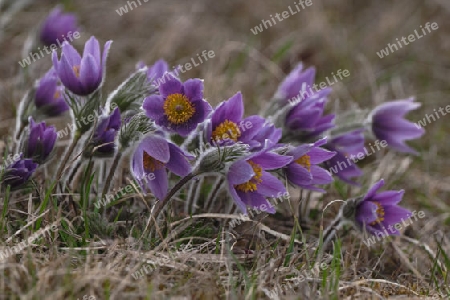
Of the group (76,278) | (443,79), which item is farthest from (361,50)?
(76,278)

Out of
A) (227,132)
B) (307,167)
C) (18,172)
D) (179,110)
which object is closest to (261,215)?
(307,167)

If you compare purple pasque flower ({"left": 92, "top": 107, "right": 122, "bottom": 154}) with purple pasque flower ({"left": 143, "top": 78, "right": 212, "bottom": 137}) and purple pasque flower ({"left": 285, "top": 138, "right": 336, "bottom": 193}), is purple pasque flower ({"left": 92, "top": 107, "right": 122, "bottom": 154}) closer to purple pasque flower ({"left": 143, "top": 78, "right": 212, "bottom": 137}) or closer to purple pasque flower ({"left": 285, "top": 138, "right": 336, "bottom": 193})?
purple pasque flower ({"left": 143, "top": 78, "right": 212, "bottom": 137})

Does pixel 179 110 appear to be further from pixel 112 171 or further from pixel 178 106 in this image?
pixel 112 171

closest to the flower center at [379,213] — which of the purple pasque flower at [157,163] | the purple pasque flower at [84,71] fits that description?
the purple pasque flower at [157,163]

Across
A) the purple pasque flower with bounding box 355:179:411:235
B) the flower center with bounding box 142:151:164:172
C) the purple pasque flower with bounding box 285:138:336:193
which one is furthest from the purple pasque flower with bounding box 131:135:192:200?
the purple pasque flower with bounding box 355:179:411:235

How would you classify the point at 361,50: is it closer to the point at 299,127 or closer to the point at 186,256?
the point at 299,127

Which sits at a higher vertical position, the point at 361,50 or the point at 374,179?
the point at 361,50
